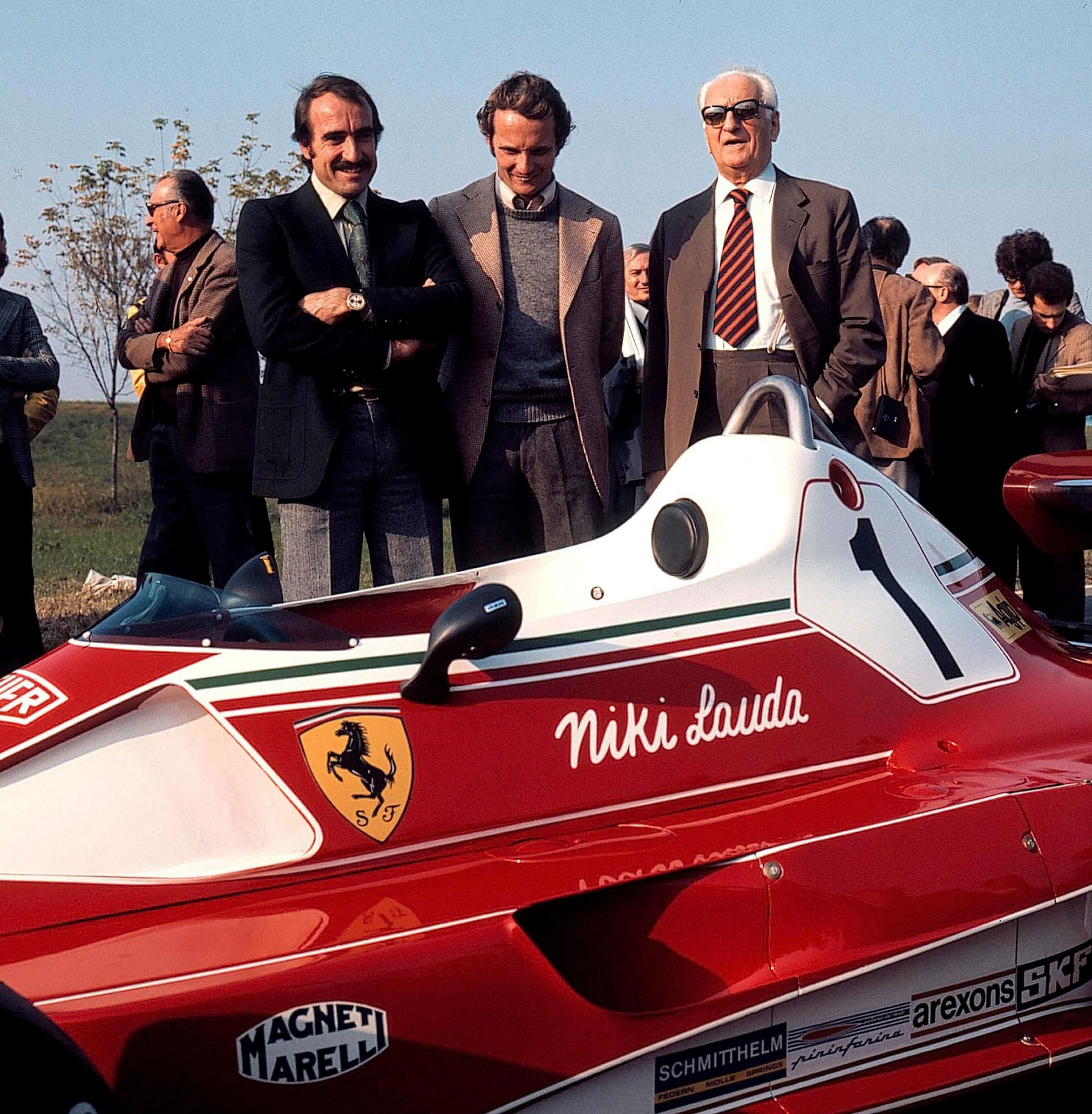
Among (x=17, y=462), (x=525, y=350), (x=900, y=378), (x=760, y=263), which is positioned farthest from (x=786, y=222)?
(x=17, y=462)

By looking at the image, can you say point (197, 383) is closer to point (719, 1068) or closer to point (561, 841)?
point (561, 841)

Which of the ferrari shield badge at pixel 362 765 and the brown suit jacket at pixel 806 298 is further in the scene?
the brown suit jacket at pixel 806 298

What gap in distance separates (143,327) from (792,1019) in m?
4.59

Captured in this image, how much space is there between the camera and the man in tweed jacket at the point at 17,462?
5.77 m

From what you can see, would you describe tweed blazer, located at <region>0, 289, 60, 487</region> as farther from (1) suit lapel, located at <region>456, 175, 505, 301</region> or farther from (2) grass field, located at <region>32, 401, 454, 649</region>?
(1) suit lapel, located at <region>456, 175, 505, 301</region>

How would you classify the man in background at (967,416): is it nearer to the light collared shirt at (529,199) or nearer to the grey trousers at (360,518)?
the light collared shirt at (529,199)

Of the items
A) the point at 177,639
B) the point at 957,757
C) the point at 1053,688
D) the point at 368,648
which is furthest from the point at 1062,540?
the point at 177,639

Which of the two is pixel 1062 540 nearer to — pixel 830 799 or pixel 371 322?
pixel 830 799

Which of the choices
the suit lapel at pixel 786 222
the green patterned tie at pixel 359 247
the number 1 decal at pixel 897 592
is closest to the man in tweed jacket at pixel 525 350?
the green patterned tie at pixel 359 247

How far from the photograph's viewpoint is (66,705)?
252 centimetres

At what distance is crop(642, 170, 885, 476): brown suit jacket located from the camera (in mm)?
4820

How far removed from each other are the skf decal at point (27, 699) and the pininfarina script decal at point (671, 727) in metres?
0.96

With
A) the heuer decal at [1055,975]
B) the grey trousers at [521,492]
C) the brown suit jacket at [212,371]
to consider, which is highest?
the brown suit jacket at [212,371]

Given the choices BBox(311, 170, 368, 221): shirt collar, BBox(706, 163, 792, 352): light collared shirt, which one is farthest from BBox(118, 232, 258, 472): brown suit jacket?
BBox(706, 163, 792, 352): light collared shirt
